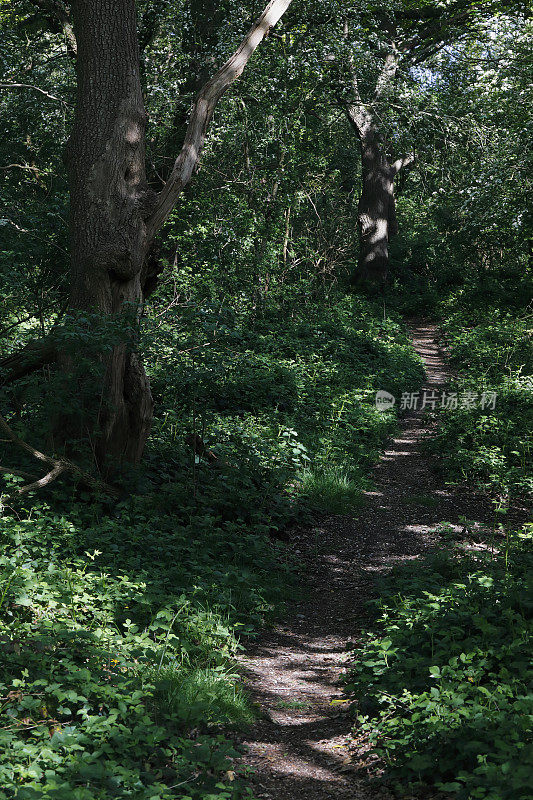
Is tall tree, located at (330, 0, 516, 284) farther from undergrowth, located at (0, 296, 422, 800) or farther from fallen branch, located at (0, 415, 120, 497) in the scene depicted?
fallen branch, located at (0, 415, 120, 497)

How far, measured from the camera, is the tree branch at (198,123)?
23.1 ft

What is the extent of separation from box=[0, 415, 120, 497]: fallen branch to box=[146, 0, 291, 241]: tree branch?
2386 mm

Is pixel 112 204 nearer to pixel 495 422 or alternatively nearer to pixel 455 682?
pixel 455 682

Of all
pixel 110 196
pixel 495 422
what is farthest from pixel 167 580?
pixel 495 422

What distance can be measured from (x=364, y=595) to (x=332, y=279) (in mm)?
12473

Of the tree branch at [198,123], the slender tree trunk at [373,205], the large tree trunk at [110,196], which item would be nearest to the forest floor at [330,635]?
the large tree trunk at [110,196]

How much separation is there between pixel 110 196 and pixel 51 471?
8.61ft

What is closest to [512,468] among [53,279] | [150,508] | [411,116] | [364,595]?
[364,595]

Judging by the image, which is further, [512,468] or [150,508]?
[512,468]

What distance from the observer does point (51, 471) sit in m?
5.92

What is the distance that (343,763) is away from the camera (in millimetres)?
3754

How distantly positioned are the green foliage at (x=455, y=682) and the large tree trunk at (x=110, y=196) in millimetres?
3126

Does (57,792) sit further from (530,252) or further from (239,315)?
(530,252)

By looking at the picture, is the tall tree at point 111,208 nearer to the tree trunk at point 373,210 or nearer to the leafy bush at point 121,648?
the leafy bush at point 121,648
